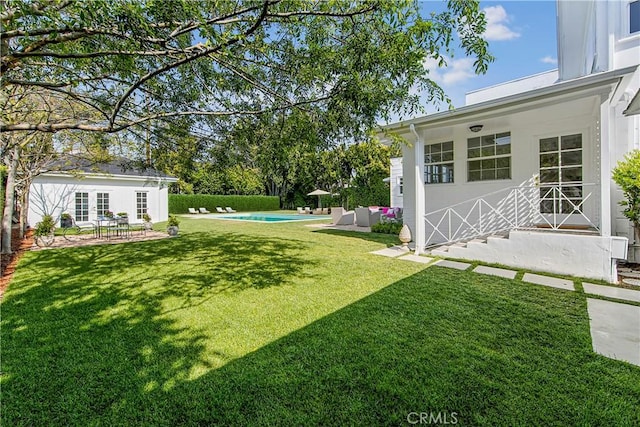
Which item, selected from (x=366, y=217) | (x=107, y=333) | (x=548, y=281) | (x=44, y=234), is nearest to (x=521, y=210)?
(x=548, y=281)

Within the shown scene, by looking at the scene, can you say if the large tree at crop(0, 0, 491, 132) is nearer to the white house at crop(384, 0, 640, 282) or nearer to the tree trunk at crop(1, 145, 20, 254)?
the white house at crop(384, 0, 640, 282)

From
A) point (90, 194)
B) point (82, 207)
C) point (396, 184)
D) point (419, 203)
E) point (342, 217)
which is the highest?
point (396, 184)

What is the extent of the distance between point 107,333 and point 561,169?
1039 centimetres

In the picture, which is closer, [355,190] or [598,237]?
[598,237]

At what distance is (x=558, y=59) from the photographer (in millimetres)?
12555

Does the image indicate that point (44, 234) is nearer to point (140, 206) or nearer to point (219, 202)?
point (140, 206)

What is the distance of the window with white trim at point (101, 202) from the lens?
18.8 metres

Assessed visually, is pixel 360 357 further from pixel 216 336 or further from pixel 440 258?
pixel 440 258

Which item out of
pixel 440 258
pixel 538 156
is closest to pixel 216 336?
pixel 440 258

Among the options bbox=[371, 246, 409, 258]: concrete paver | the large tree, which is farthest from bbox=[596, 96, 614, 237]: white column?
bbox=[371, 246, 409, 258]: concrete paver

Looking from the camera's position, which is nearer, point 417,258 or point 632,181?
point 632,181

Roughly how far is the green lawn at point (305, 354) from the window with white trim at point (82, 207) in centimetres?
1482

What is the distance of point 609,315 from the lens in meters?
4.17

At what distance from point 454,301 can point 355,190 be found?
22.6 meters
